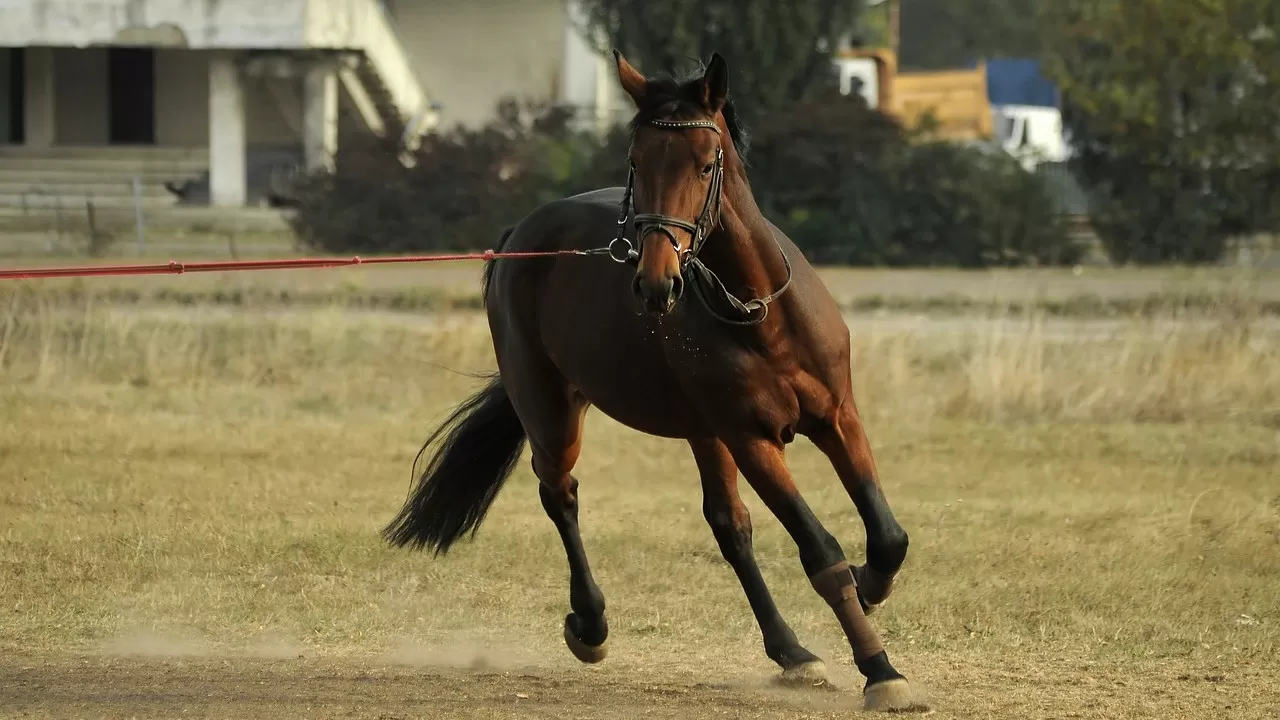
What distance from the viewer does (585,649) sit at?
693 cm

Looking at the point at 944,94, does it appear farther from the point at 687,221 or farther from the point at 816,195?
the point at 687,221

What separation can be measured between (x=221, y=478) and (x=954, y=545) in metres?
4.51

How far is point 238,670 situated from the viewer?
22.7ft

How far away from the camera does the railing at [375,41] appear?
31.2 meters

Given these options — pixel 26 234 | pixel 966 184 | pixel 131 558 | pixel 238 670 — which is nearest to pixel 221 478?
pixel 131 558

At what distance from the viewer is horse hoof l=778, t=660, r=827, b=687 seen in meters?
6.39

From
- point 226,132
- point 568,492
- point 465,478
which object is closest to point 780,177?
point 226,132

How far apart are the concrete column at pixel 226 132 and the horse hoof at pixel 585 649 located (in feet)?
85.2

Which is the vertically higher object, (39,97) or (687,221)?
(39,97)

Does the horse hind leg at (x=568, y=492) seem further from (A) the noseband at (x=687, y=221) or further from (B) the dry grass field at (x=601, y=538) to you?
(A) the noseband at (x=687, y=221)

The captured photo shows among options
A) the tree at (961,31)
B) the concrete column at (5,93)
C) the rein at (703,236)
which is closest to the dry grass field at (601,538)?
the rein at (703,236)

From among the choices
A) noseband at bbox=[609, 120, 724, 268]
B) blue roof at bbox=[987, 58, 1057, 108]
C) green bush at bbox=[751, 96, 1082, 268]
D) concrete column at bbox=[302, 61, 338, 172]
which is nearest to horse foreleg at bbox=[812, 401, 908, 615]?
noseband at bbox=[609, 120, 724, 268]

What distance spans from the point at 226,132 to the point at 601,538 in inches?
964

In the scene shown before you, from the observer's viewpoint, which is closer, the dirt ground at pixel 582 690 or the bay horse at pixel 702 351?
the bay horse at pixel 702 351
